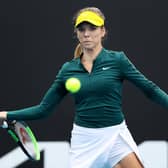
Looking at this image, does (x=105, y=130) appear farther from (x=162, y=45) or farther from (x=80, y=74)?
(x=162, y=45)

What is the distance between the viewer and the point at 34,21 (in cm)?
515

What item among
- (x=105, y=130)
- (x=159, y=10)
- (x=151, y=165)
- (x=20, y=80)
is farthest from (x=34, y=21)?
(x=105, y=130)

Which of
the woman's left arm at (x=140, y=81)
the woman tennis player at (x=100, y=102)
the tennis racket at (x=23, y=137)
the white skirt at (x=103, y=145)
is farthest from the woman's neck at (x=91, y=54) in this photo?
the tennis racket at (x=23, y=137)

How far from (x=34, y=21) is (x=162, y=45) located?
105 centimetres

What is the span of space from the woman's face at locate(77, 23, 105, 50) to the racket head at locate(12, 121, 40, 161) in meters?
0.73

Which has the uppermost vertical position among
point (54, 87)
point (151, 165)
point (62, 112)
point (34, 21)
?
point (34, 21)

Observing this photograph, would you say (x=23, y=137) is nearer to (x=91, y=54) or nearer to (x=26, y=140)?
(x=26, y=140)

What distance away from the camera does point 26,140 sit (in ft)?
13.5

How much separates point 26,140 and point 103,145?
28.9 inches

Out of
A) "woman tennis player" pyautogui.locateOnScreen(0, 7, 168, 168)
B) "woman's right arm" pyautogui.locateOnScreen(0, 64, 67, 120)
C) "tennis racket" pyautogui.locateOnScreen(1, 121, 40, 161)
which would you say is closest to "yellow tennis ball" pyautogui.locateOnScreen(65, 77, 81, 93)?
"woman tennis player" pyautogui.locateOnScreen(0, 7, 168, 168)

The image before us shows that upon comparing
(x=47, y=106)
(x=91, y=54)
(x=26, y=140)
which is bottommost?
(x=26, y=140)

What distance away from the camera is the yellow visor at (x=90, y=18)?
142 inches

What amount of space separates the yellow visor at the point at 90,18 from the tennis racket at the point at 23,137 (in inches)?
31.1

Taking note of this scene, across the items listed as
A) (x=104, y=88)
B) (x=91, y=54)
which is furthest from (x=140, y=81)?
(x=91, y=54)
